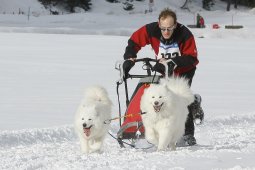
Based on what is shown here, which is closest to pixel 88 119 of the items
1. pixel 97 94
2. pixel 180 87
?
pixel 97 94

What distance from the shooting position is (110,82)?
13.5 meters

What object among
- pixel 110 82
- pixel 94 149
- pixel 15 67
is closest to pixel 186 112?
pixel 94 149

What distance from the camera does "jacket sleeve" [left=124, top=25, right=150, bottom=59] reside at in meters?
6.42

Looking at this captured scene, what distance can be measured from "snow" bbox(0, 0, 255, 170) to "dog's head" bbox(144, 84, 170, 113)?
43 centimetres

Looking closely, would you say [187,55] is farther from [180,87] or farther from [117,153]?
[117,153]

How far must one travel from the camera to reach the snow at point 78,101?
512 centimetres

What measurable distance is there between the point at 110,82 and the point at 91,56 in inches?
197

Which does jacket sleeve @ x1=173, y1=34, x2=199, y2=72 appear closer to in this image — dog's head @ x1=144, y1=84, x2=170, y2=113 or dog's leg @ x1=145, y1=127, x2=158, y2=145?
dog's head @ x1=144, y1=84, x2=170, y2=113

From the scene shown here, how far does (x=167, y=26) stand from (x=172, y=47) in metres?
0.32

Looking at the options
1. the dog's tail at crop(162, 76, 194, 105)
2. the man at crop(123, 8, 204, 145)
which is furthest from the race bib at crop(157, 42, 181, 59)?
the dog's tail at crop(162, 76, 194, 105)

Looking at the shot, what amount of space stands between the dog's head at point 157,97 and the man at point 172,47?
0.44 metres

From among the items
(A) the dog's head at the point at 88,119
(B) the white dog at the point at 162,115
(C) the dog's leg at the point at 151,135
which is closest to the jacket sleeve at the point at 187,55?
(B) the white dog at the point at 162,115

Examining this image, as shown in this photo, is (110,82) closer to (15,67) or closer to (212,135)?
(15,67)

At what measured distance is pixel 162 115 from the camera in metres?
5.64
